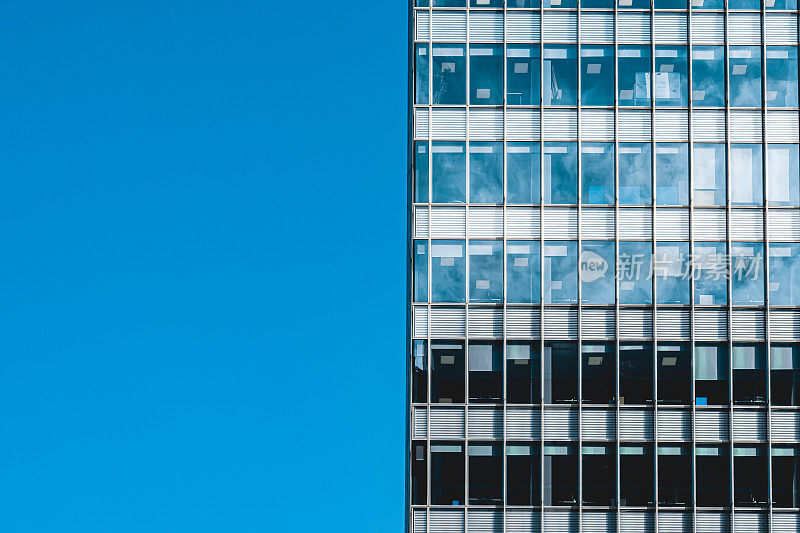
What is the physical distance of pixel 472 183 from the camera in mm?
38062

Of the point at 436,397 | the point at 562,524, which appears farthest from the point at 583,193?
the point at 562,524

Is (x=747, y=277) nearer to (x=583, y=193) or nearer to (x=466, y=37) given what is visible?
(x=583, y=193)

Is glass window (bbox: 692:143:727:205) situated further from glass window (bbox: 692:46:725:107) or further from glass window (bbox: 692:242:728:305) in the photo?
glass window (bbox: 692:242:728:305)

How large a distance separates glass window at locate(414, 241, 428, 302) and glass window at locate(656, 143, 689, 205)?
8.72 metres

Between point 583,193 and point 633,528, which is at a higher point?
point 583,193

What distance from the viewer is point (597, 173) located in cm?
3800

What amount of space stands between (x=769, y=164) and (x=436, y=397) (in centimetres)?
1489

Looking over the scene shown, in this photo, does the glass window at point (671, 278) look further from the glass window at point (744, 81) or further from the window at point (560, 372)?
the glass window at point (744, 81)

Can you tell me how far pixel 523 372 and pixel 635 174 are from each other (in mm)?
8343

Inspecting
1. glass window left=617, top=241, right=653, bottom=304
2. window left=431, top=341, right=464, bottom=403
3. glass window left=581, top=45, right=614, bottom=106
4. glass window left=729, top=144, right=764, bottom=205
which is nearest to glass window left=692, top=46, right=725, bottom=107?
glass window left=729, top=144, right=764, bottom=205

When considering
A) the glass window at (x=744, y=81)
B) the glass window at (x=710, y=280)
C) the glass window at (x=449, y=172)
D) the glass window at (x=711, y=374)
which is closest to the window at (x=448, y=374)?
the glass window at (x=449, y=172)

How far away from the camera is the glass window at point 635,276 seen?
37.4 meters

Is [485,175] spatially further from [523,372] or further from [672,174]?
[523,372]

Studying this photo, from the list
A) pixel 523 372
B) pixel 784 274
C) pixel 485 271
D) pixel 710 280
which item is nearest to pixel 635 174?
pixel 710 280
